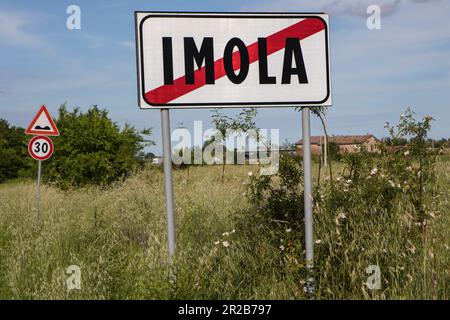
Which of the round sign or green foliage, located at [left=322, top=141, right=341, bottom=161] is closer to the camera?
green foliage, located at [left=322, top=141, right=341, bottom=161]

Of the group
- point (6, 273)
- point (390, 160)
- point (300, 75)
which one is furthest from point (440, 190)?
point (6, 273)

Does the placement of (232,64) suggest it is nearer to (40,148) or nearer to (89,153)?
(40,148)

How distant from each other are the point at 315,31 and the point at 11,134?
52544mm

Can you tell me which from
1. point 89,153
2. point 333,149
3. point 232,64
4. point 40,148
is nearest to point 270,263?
point 232,64

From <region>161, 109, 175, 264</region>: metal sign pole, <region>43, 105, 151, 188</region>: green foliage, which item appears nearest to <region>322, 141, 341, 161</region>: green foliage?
<region>161, 109, 175, 264</region>: metal sign pole

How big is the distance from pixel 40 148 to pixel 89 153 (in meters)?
5.57

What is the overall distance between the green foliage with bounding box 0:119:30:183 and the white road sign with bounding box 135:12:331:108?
138ft

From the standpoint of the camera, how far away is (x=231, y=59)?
13.3 feet

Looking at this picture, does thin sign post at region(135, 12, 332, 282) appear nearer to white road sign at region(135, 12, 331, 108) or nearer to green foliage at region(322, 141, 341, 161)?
white road sign at region(135, 12, 331, 108)

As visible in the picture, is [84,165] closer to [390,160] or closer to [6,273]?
[6,273]

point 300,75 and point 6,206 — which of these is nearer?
point 300,75

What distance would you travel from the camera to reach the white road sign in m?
3.95
